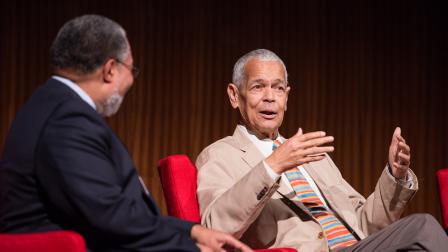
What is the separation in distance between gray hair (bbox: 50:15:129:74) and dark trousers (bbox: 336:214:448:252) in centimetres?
108

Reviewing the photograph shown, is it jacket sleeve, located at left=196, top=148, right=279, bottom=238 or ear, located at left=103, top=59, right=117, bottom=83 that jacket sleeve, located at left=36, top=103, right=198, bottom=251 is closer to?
ear, located at left=103, top=59, right=117, bottom=83

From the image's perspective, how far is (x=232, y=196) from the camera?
218 cm

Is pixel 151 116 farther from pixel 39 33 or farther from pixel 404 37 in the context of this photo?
pixel 404 37

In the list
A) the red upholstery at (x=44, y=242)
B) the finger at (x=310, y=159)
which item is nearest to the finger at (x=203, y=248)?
the red upholstery at (x=44, y=242)

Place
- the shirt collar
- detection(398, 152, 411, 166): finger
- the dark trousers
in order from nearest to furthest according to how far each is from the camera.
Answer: the dark trousers, detection(398, 152, 411, 166): finger, the shirt collar

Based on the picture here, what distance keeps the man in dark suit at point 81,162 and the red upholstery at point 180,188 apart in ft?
2.13

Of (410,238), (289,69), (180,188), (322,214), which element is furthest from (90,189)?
(289,69)

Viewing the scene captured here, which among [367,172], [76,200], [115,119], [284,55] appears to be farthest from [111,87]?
[367,172]

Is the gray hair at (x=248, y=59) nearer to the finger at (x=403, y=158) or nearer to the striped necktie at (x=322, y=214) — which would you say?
A: the striped necktie at (x=322, y=214)

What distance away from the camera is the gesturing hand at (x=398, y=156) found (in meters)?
2.41

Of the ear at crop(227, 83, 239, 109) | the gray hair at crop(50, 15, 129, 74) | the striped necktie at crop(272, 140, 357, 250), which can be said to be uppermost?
the gray hair at crop(50, 15, 129, 74)

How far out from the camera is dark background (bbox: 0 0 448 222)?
13.2 ft

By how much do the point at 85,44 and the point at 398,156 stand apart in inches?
50.9

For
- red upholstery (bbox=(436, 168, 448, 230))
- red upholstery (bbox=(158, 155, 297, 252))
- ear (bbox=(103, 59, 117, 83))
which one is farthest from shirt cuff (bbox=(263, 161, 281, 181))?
red upholstery (bbox=(436, 168, 448, 230))
